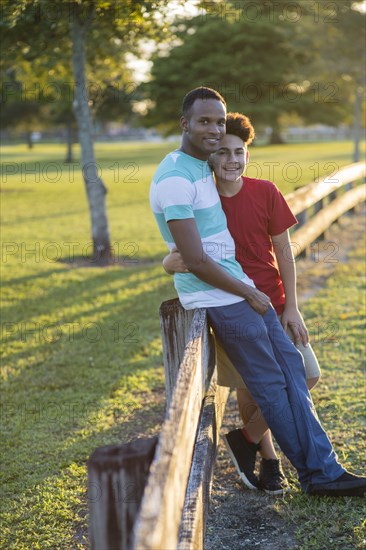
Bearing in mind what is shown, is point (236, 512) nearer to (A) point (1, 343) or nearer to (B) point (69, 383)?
(B) point (69, 383)

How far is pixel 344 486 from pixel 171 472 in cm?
172

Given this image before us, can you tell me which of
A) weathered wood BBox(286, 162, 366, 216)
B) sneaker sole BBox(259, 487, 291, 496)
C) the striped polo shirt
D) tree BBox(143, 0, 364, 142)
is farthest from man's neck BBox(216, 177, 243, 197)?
tree BBox(143, 0, 364, 142)

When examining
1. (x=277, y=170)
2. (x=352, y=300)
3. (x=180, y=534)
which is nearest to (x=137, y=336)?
(x=352, y=300)

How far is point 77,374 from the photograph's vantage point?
576 cm

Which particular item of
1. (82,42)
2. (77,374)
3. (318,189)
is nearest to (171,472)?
(77,374)

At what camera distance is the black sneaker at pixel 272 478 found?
3688mm

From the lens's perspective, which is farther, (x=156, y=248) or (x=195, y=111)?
(x=156, y=248)

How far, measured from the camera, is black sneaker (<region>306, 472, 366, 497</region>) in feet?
11.0

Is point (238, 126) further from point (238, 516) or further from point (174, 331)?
point (238, 516)

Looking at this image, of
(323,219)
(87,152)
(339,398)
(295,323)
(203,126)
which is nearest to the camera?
(203,126)

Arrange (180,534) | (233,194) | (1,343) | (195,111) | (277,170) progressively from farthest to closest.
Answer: (277,170) < (1,343) < (233,194) < (195,111) < (180,534)

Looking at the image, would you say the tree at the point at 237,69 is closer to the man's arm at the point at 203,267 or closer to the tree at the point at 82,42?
the tree at the point at 82,42

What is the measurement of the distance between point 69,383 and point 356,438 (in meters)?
2.27

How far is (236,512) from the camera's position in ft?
11.7
